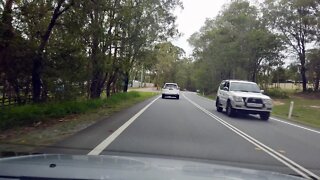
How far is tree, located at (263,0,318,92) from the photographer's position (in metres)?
66.2

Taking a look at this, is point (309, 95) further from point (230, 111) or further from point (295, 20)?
point (230, 111)

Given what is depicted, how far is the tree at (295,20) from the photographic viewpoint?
6625cm

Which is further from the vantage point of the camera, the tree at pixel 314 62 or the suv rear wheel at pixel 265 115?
the tree at pixel 314 62

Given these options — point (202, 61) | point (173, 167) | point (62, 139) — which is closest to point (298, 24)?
point (202, 61)

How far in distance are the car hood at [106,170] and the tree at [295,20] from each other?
64508mm

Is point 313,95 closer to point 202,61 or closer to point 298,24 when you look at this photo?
point 298,24

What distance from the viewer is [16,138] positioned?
11.5 m

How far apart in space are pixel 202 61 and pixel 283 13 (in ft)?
69.7

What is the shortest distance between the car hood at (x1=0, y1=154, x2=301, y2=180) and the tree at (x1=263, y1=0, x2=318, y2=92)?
6451cm

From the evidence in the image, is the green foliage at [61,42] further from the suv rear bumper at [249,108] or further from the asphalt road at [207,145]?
the suv rear bumper at [249,108]

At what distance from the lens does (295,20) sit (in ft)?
222

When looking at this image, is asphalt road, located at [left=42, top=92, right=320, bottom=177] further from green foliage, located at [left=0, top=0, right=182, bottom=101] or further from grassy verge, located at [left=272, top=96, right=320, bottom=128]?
grassy verge, located at [left=272, top=96, right=320, bottom=128]

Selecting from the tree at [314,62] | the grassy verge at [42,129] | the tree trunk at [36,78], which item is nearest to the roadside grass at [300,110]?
the tree at [314,62]

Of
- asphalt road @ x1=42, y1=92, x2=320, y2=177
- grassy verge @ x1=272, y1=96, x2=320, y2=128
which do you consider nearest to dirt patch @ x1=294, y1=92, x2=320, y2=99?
grassy verge @ x1=272, y1=96, x2=320, y2=128
